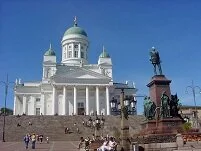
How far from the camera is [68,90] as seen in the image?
7306 centimetres

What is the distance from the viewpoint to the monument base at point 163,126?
18614 mm

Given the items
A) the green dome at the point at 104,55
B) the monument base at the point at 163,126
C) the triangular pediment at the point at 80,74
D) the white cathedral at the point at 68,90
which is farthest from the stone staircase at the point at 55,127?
the green dome at the point at 104,55

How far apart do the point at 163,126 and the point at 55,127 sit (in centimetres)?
3154

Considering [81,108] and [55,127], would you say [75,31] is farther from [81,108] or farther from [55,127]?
[55,127]

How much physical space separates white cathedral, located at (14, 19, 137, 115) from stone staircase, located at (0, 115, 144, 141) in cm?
1402

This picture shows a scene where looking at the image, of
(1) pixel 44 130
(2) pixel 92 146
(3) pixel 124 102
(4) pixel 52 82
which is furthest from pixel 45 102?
(3) pixel 124 102

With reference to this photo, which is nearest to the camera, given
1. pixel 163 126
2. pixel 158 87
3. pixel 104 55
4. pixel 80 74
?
pixel 163 126

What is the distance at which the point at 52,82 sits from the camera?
71.6m

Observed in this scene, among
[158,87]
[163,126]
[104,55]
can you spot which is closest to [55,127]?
[158,87]

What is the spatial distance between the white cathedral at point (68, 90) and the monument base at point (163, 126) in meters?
46.6

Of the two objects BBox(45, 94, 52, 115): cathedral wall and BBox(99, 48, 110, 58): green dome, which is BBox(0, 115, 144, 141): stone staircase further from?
BBox(99, 48, 110, 58): green dome

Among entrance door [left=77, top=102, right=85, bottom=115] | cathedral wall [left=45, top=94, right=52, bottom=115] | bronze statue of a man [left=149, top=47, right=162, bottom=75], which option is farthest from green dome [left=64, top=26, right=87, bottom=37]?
bronze statue of a man [left=149, top=47, right=162, bottom=75]

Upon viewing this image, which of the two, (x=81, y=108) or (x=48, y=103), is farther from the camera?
(x=48, y=103)

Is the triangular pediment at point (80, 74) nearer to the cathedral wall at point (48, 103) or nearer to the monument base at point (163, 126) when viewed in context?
the cathedral wall at point (48, 103)
